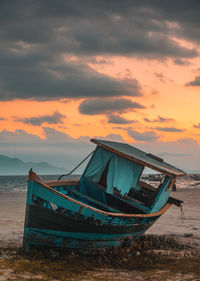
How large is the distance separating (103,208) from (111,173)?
5.28 ft

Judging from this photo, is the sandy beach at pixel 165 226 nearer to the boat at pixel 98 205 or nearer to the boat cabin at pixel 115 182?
the boat at pixel 98 205

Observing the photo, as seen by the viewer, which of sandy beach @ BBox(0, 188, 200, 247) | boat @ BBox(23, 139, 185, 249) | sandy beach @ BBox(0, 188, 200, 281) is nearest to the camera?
sandy beach @ BBox(0, 188, 200, 281)

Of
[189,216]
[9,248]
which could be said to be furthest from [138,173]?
[189,216]

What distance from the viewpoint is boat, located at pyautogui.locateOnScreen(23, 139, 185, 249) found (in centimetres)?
1159

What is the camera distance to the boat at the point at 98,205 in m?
11.6

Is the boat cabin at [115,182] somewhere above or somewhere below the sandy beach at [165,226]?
above

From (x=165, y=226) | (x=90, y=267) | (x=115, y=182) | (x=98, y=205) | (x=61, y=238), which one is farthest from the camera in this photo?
(x=165, y=226)

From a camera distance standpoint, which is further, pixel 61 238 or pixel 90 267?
pixel 61 238

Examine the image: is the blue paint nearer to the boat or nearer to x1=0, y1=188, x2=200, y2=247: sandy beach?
the boat

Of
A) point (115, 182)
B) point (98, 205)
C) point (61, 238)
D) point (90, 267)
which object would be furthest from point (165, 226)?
point (90, 267)

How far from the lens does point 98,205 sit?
1494 centimetres

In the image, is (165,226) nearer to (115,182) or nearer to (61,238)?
(115,182)

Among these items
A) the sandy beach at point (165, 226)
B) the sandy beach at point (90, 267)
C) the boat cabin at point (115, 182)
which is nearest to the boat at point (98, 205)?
the boat cabin at point (115, 182)

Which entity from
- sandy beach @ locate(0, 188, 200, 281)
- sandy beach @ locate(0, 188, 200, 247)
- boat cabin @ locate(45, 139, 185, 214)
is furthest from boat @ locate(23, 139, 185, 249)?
sandy beach @ locate(0, 188, 200, 247)
